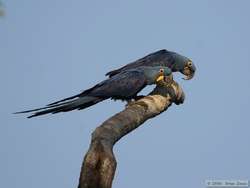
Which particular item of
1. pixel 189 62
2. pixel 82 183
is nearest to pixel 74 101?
pixel 82 183

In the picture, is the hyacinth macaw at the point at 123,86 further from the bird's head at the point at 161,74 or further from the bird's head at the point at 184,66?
the bird's head at the point at 184,66

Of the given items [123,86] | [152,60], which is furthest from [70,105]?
[152,60]

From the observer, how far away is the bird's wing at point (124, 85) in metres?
7.92

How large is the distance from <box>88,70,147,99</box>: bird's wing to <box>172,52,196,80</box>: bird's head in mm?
2993

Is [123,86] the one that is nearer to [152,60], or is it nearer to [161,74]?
[161,74]

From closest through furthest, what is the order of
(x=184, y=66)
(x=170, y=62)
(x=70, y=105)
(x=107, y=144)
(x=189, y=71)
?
(x=107, y=144)
(x=70, y=105)
(x=170, y=62)
(x=184, y=66)
(x=189, y=71)

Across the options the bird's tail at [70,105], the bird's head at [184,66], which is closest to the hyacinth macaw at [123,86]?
the bird's tail at [70,105]

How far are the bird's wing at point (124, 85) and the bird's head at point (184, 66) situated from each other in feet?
9.82

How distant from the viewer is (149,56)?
35.9 feet

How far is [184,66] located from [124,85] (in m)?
3.56

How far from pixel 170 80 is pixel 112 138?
12.3 feet

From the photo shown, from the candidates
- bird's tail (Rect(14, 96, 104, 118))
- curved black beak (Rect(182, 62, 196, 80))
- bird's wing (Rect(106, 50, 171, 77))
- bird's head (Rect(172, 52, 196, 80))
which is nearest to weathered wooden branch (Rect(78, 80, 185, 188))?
bird's tail (Rect(14, 96, 104, 118))

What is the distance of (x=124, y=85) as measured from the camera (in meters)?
8.10

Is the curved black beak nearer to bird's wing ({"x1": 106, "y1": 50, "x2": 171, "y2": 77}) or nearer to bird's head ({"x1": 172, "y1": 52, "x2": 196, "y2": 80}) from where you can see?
bird's head ({"x1": 172, "y1": 52, "x2": 196, "y2": 80})
